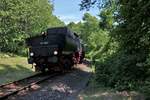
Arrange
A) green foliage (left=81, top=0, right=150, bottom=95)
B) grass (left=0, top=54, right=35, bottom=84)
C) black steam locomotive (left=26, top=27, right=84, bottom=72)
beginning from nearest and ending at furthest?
green foliage (left=81, top=0, right=150, bottom=95) → grass (left=0, top=54, right=35, bottom=84) → black steam locomotive (left=26, top=27, right=84, bottom=72)

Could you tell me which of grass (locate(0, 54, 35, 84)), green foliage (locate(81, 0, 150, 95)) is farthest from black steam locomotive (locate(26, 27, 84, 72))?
green foliage (locate(81, 0, 150, 95))

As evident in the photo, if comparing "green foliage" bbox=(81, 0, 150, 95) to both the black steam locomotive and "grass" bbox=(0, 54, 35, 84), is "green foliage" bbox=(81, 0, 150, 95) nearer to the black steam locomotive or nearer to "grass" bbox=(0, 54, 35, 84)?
"grass" bbox=(0, 54, 35, 84)

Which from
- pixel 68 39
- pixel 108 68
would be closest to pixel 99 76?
pixel 108 68

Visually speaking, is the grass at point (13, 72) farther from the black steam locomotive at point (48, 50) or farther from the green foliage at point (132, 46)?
the green foliage at point (132, 46)

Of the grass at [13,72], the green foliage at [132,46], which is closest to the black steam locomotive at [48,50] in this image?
the grass at [13,72]

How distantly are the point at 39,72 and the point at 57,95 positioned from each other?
41.2ft

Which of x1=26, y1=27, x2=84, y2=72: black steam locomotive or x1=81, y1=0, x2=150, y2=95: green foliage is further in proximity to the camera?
x1=26, y1=27, x2=84, y2=72: black steam locomotive

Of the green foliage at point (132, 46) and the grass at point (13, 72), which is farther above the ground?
the green foliage at point (132, 46)

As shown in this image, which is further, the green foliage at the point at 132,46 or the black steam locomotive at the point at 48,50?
the black steam locomotive at the point at 48,50

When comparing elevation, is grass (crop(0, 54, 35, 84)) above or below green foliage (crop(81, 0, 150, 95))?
below

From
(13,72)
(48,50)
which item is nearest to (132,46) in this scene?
(48,50)

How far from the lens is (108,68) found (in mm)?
21859

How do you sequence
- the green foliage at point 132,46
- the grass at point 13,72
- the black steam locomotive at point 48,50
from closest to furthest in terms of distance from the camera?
1. the green foliage at point 132,46
2. the grass at point 13,72
3. the black steam locomotive at point 48,50

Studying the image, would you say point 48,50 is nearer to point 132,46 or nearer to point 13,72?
point 13,72
